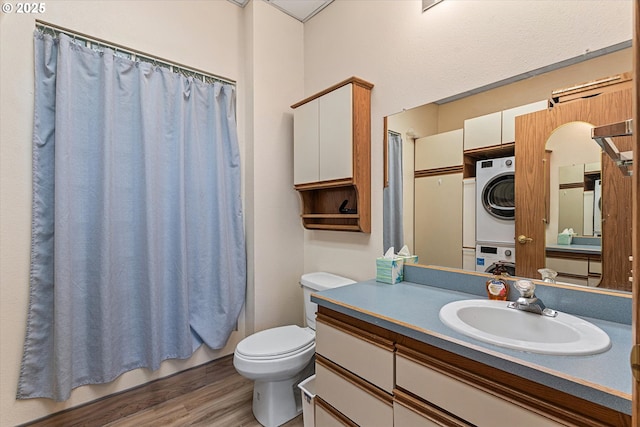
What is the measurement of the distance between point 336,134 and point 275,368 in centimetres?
148

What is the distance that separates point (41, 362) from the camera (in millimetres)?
1574

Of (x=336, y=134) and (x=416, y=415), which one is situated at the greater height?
(x=336, y=134)

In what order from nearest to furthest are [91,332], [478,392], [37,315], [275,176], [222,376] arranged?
[478,392] → [37,315] → [91,332] → [222,376] → [275,176]

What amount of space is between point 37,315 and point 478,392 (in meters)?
2.12

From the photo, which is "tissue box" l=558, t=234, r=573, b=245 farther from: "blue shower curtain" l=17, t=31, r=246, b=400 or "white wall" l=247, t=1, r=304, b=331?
"blue shower curtain" l=17, t=31, r=246, b=400

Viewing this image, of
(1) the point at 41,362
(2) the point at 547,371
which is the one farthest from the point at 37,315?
(2) the point at 547,371

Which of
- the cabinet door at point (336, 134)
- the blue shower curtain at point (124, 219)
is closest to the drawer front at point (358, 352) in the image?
the cabinet door at point (336, 134)

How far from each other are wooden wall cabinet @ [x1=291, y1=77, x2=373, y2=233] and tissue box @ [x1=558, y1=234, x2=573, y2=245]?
3.29ft

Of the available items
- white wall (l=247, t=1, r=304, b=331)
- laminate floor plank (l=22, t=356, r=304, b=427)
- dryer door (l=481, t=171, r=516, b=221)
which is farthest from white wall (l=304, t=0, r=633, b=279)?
laminate floor plank (l=22, t=356, r=304, b=427)

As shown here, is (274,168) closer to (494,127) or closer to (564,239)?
(494,127)

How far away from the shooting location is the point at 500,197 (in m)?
1.36

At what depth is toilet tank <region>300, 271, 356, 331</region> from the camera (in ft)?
6.55

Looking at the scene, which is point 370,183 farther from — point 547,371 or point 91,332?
point 91,332

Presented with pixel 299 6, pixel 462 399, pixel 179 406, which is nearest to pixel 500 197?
pixel 462 399
